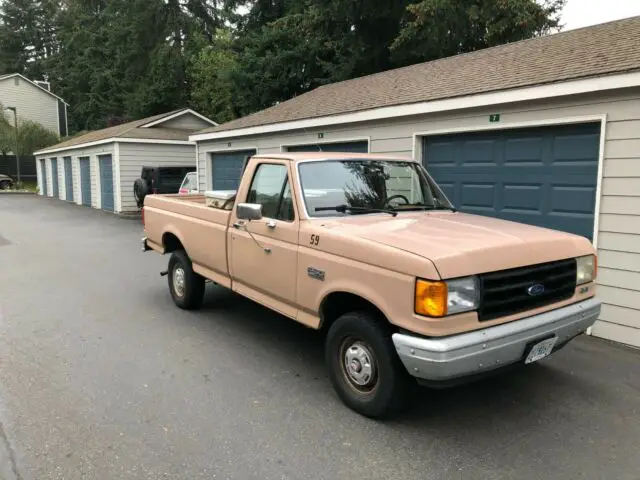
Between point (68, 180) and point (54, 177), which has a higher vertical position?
point (54, 177)

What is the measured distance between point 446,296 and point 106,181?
21288 millimetres

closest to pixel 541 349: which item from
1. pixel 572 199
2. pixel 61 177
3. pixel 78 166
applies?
pixel 572 199

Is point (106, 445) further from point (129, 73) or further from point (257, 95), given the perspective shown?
point (129, 73)

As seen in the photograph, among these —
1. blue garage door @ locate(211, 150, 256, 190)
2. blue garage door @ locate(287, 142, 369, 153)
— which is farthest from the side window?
blue garage door @ locate(211, 150, 256, 190)

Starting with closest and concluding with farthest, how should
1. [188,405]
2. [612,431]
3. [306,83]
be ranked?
[612,431], [188,405], [306,83]

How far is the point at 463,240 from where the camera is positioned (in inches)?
139

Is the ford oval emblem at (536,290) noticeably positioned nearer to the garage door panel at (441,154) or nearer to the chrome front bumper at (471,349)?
the chrome front bumper at (471,349)

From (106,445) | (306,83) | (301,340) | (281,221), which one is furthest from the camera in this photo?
(306,83)

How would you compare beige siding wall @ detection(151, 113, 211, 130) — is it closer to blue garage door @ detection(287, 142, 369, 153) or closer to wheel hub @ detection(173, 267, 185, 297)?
blue garage door @ detection(287, 142, 369, 153)

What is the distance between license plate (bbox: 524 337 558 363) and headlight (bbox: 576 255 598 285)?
1.93 ft

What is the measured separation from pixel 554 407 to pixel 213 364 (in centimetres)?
292

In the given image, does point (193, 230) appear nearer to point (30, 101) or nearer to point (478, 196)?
point (478, 196)

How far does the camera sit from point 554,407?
4039 millimetres

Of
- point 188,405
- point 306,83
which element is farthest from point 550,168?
point 306,83
